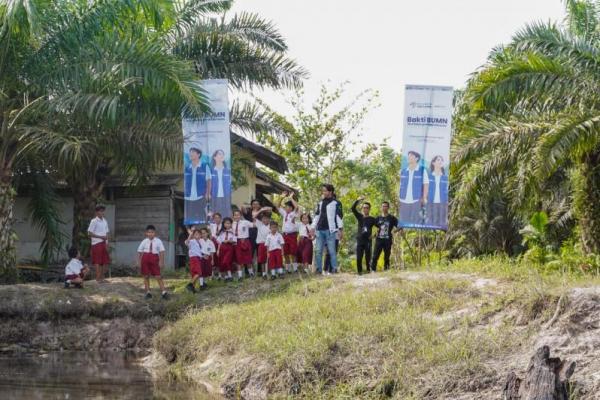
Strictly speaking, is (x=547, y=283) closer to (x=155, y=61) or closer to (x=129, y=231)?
(x=155, y=61)

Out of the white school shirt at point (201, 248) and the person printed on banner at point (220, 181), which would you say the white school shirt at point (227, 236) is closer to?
the white school shirt at point (201, 248)

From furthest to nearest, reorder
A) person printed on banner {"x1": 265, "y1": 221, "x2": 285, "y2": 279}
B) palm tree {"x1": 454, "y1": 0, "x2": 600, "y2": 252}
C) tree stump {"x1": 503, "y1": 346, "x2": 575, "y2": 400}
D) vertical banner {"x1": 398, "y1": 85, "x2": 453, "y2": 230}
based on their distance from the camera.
A: 1. person printed on banner {"x1": 265, "y1": 221, "x2": 285, "y2": 279}
2. vertical banner {"x1": 398, "y1": 85, "x2": 453, "y2": 230}
3. palm tree {"x1": 454, "y1": 0, "x2": 600, "y2": 252}
4. tree stump {"x1": 503, "y1": 346, "x2": 575, "y2": 400}

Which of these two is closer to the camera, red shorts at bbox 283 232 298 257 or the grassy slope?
the grassy slope

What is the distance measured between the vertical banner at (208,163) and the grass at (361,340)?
428 cm

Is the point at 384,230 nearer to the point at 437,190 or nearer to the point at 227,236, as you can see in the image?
the point at 437,190

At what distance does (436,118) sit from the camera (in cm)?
1758

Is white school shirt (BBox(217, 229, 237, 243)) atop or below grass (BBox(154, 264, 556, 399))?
atop

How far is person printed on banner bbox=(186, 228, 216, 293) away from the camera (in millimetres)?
17875

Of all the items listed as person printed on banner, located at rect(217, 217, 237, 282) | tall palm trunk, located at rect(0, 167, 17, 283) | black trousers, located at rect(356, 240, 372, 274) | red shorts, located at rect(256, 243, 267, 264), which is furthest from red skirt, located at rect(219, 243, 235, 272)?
tall palm trunk, located at rect(0, 167, 17, 283)

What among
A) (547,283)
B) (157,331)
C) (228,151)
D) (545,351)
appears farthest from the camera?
(228,151)

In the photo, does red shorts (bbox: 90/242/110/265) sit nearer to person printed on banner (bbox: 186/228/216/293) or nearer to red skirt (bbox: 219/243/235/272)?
person printed on banner (bbox: 186/228/216/293)

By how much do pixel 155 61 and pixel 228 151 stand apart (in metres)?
2.26

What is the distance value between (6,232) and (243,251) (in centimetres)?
437

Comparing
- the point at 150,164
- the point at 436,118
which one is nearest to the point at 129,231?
the point at 150,164
